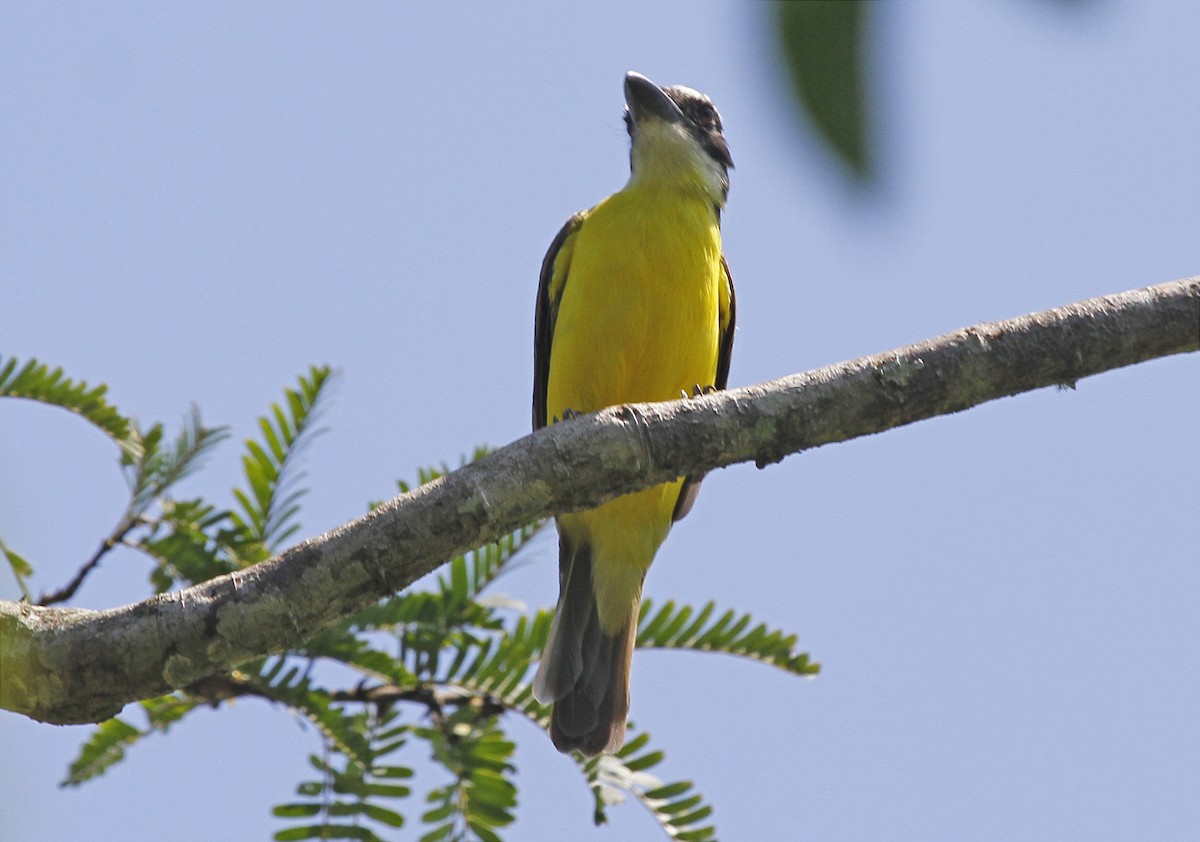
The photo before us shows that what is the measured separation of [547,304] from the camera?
6105 mm

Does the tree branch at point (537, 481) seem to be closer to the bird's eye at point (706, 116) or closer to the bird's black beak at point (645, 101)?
the bird's black beak at point (645, 101)

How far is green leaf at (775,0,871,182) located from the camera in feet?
1.60

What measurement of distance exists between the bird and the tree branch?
5.22 ft

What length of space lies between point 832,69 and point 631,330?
16.0ft

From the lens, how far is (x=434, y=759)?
4.14 meters

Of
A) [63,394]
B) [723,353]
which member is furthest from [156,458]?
[723,353]

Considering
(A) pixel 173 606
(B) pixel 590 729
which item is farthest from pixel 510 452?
(B) pixel 590 729

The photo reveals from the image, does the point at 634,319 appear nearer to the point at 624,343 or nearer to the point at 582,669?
the point at 624,343

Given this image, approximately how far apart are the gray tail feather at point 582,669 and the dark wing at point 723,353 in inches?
23.4

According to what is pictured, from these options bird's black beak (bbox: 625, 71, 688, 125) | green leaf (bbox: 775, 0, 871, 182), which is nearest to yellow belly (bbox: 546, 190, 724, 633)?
bird's black beak (bbox: 625, 71, 688, 125)

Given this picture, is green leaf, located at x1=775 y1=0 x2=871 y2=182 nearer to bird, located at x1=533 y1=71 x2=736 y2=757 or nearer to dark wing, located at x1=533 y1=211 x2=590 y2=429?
bird, located at x1=533 y1=71 x2=736 y2=757

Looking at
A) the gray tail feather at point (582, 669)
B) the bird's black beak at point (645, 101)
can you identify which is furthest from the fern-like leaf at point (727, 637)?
the bird's black beak at point (645, 101)

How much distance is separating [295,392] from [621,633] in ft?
6.83

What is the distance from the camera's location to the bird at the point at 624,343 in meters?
5.37
